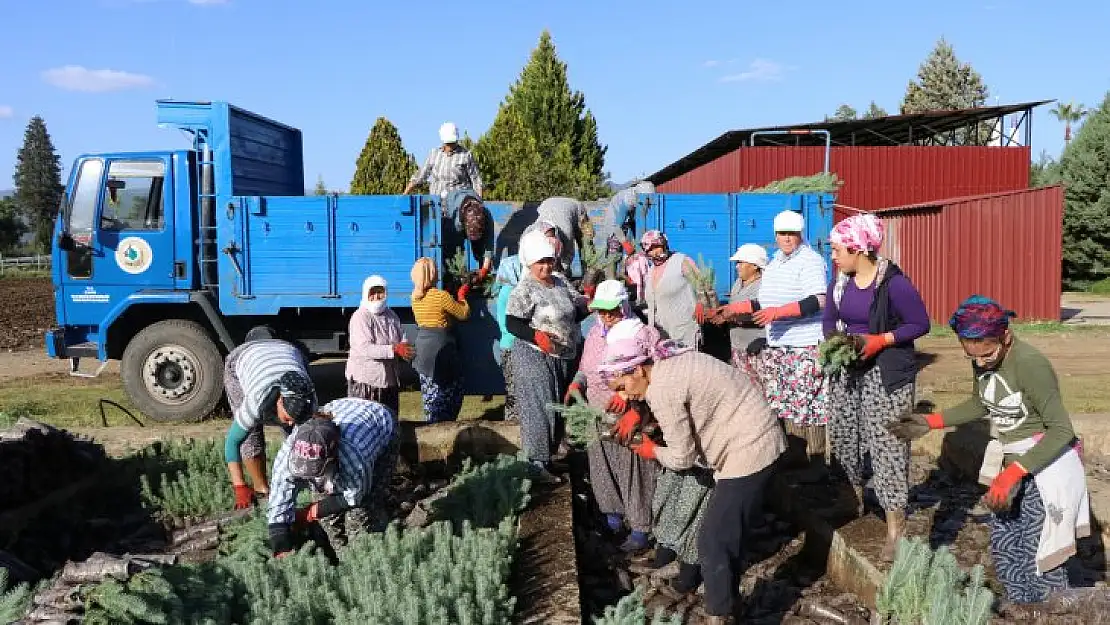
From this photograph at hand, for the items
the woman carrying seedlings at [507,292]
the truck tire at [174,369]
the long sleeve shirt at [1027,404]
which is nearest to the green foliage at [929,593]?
the long sleeve shirt at [1027,404]

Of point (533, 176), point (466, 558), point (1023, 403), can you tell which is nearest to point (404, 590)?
point (466, 558)

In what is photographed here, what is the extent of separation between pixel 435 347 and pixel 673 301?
1.80 metres

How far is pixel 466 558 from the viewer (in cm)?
369

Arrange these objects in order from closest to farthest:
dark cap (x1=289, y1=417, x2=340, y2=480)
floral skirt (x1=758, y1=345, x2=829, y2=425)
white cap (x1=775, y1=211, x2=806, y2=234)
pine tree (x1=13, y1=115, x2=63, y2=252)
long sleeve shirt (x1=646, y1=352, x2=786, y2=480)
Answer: long sleeve shirt (x1=646, y1=352, x2=786, y2=480)
dark cap (x1=289, y1=417, x2=340, y2=480)
white cap (x1=775, y1=211, x2=806, y2=234)
floral skirt (x1=758, y1=345, x2=829, y2=425)
pine tree (x1=13, y1=115, x2=63, y2=252)

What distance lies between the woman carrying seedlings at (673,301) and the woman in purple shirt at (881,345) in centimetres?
158

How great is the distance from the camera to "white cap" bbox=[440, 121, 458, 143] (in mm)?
8547

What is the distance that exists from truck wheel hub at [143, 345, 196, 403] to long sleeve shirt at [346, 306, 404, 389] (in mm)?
3212

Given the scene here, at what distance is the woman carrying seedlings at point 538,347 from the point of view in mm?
5211

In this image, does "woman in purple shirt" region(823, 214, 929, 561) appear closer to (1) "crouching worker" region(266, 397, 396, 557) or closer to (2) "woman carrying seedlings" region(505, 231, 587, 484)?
(2) "woman carrying seedlings" region(505, 231, 587, 484)

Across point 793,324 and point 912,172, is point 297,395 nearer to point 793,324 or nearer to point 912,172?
point 793,324

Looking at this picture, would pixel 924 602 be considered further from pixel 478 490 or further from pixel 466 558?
pixel 478 490

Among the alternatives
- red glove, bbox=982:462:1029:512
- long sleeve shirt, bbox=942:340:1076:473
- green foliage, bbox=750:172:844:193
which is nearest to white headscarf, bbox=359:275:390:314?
long sleeve shirt, bbox=942:340:1076:473

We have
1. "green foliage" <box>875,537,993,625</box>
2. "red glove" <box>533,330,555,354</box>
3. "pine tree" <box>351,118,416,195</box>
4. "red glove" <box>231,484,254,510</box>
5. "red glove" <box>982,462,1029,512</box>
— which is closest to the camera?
"green foliage" <box>875,537,993,625</box>

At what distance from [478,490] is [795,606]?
5.31 feet
